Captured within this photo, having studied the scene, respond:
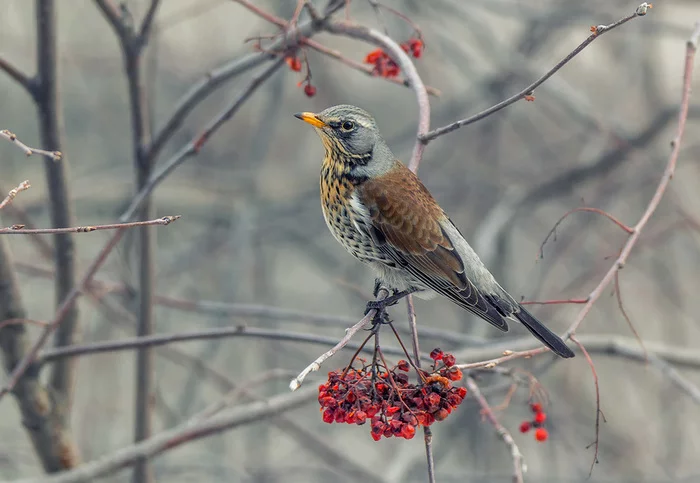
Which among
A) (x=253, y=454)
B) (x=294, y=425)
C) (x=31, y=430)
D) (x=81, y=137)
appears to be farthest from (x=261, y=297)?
(x=81, y=137)

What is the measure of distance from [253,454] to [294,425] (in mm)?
2496

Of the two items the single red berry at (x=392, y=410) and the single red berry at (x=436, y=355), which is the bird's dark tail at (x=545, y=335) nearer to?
the single red berry at (x=436, y=355)

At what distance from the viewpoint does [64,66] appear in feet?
25.7

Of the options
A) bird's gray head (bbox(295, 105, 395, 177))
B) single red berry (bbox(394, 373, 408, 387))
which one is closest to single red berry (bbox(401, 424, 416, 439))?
single red berry (bbox(394, 373, 408, 387))

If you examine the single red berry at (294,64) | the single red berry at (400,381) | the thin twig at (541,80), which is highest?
the single red berry at (294,64)

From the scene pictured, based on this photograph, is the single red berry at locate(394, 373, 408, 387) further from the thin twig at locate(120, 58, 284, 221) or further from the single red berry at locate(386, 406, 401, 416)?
the thin twig at locate(120, 58, 284, 221)

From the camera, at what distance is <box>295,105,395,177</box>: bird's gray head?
11.9 feet

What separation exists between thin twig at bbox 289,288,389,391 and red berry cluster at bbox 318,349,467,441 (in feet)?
0.37

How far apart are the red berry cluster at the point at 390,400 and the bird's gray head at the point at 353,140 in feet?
4.49

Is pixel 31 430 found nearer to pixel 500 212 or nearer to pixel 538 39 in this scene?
pixel 500 212

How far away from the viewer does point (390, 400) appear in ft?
7.84

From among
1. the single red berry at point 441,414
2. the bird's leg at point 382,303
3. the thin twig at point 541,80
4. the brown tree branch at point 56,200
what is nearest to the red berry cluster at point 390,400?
the single red berry at point 441,414

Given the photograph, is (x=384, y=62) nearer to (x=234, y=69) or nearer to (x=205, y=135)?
(x=234, y=69)

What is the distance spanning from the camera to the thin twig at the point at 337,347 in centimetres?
199
